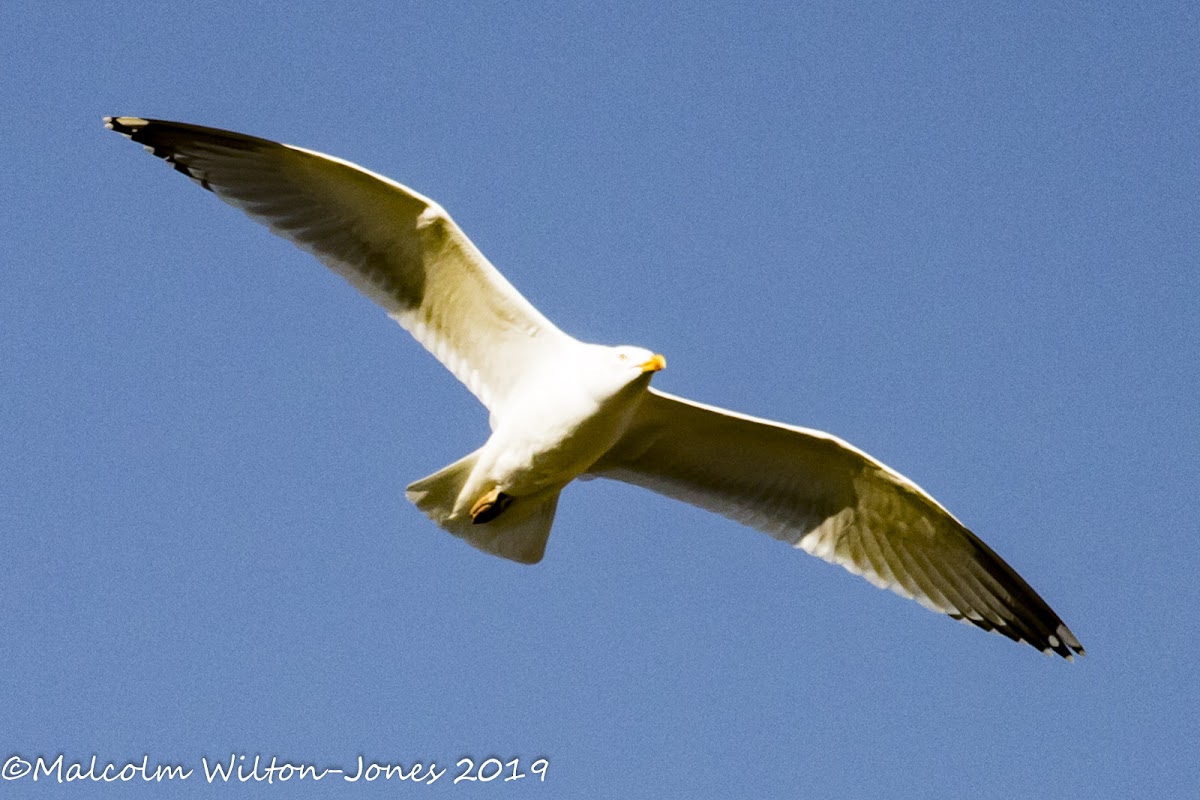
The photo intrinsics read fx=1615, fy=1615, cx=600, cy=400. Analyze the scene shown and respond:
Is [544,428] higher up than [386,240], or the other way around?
[386,240]

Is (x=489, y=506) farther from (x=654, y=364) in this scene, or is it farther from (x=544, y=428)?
(x=654, y=364)

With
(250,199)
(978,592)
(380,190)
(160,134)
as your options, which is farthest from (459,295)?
(978,592)

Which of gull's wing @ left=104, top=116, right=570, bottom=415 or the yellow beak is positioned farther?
gull's wing @ left=104, top=116, right=570, bottom=415

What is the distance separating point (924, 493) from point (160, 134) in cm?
424

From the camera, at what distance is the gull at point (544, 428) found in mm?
7703

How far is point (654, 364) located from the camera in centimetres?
741

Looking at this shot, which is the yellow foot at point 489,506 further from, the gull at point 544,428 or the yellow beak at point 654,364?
the yellow beak at point 654,364

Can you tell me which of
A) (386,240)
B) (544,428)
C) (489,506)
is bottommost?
(489,506)

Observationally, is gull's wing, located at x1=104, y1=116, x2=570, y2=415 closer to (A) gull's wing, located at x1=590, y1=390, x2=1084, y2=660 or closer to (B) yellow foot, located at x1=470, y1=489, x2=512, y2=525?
(B) yellow foot, located at x1=470, y1=489, x2=512, y2=525

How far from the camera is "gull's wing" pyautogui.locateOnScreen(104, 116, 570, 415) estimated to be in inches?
306

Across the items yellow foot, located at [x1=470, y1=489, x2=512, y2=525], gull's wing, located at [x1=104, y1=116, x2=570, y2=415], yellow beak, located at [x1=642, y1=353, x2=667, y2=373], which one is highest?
gull's wing, located at [x1=104, y1=116, x2=570, y2=415]

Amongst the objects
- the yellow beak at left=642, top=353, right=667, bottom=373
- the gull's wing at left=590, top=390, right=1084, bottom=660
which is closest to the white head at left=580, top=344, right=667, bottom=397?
the yellow beak at left=642, top=353, right=667, bottom=373

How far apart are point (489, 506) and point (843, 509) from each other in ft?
6.30

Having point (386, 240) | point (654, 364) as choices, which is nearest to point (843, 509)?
point (654, 364)
